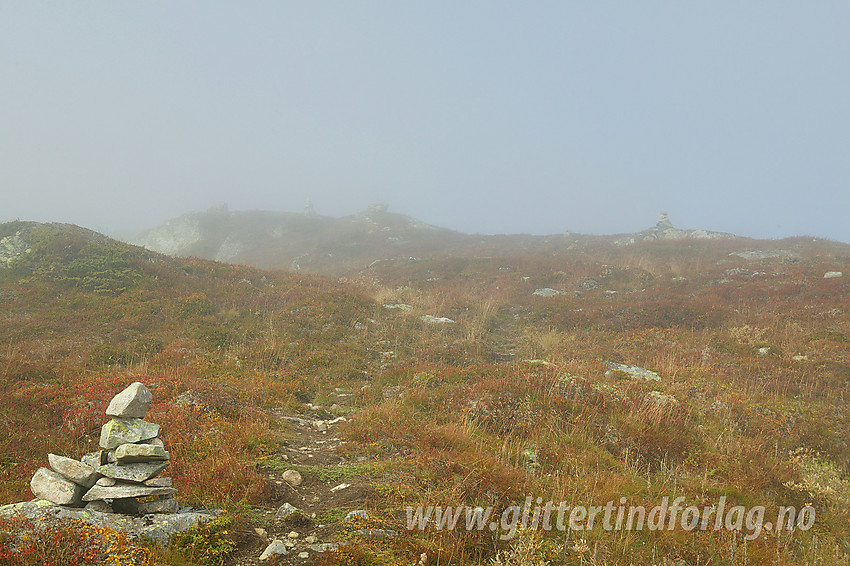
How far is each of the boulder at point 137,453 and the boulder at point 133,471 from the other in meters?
0.07

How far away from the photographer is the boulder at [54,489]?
4.62 meters

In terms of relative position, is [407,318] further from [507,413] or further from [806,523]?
[806,523]

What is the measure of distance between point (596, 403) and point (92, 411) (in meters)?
10.9

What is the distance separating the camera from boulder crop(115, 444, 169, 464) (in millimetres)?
5203

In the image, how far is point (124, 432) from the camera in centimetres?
555

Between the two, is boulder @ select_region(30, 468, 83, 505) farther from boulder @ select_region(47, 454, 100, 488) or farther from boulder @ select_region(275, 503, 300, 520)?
boulder @ select_region(275, 503, 300, 520)

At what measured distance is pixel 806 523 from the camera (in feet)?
19.2

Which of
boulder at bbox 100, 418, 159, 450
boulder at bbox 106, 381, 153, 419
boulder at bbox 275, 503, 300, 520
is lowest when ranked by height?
boulder at bbox 275, 503, 300, 520

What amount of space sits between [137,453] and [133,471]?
0.77 feet

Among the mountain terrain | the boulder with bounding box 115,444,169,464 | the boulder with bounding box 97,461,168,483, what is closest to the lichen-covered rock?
the boulder with bounding box 97,461,168,483

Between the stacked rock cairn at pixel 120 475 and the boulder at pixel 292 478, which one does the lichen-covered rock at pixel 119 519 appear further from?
the boulder at pixel 292 478

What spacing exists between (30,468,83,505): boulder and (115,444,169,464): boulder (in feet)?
1.70

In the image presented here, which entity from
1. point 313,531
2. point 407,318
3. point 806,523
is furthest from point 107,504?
point 407,318

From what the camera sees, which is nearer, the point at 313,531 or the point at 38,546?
the point at 38,546
